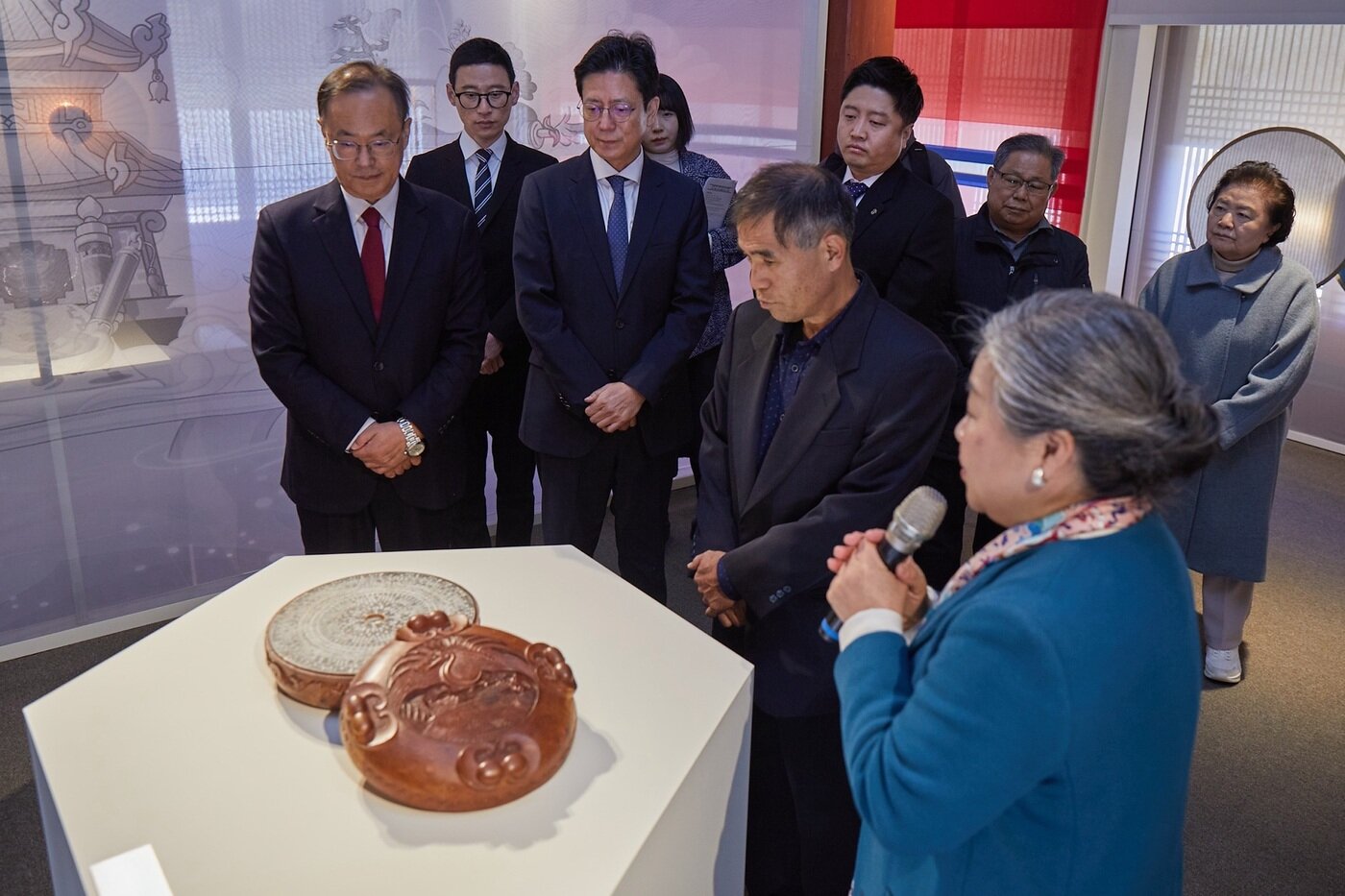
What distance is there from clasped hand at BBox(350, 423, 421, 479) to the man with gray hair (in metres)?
1.70

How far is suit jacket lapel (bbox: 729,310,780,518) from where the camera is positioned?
2238 mm

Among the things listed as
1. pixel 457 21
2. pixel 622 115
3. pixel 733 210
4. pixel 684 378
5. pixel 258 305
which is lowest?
pixel 684 378

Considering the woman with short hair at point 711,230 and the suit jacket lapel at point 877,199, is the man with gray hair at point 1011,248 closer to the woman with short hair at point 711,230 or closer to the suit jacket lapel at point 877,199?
the suit jacket lapel at point 877,199

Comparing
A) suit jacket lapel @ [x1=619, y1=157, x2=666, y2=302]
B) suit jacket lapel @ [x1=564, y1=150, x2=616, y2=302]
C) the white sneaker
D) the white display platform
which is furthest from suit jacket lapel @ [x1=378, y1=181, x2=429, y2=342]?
the white sneaker

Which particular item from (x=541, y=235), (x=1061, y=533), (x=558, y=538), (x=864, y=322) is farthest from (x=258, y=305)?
(x=1061, y=533)

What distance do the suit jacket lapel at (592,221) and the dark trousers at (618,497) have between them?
1.51 feet

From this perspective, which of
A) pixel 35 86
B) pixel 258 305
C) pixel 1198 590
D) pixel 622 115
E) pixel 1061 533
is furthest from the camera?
pixel 1198 590

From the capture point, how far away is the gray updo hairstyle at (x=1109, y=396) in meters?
1.14

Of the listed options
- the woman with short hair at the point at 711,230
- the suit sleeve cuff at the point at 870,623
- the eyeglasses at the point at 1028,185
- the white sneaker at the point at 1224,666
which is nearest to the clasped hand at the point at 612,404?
the woman with short hair at the point at 711,230

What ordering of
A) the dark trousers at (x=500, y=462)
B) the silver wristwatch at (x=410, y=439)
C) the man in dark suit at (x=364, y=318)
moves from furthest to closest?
the dark trousers at (x=500, y=462) < the silver wristwatch at (x=410, y=439) < the man in dark suit at (x=364, y=318)

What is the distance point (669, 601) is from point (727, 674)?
2.09m

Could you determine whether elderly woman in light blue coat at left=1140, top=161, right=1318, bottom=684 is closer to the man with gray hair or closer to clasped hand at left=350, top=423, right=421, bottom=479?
the man with gray hair

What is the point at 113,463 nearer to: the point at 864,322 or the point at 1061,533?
the point at 864,322

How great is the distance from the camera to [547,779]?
156 centimetres
